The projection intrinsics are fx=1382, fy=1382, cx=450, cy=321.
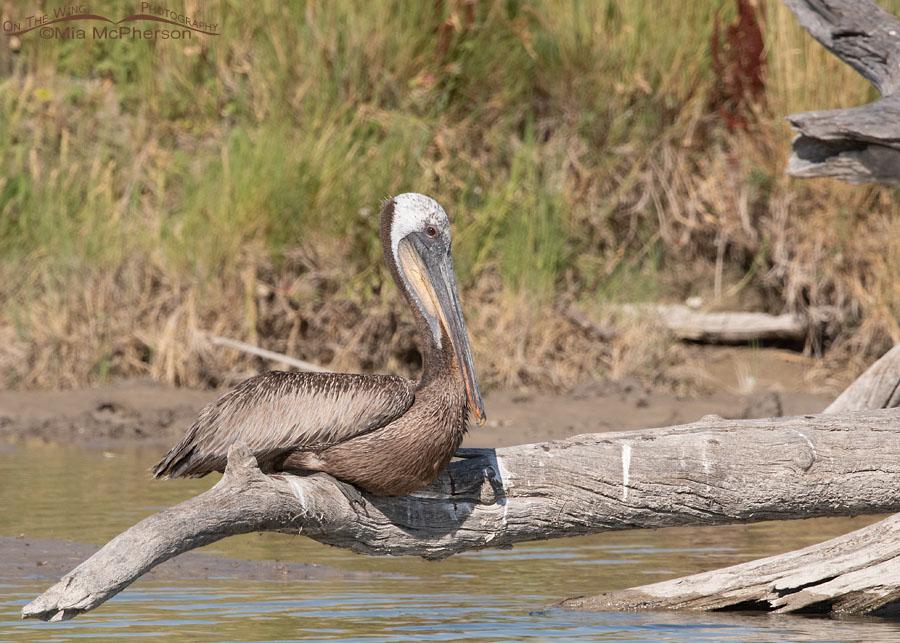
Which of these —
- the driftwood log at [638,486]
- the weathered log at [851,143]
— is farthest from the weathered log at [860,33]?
the driftwood log at [638,486]

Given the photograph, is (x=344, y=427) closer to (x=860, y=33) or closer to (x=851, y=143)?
(x=851, y=143)

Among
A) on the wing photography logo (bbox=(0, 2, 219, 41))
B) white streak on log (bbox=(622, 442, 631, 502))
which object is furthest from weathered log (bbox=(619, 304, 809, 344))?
white streak on log (bbox=(622, 442, 631, 502))

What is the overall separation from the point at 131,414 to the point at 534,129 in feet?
14.8

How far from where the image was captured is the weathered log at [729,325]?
11.2 metres

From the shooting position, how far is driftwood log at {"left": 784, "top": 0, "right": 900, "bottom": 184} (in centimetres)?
596

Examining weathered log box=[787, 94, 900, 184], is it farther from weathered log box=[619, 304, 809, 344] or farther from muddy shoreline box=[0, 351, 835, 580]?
weathered log box=[619, 304, 809, 344]

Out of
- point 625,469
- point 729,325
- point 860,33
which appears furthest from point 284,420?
point 729,325

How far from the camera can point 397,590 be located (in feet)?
20.3

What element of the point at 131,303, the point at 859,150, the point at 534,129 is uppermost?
the point at 859,150

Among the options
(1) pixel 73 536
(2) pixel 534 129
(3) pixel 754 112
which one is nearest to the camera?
(1) pixel 73 536

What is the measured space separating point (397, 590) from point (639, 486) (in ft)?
5.57

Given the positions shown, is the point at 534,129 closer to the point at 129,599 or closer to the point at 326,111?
the point at 326,111

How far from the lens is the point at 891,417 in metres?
5.21

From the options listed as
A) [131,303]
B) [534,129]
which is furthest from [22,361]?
[534,129]
